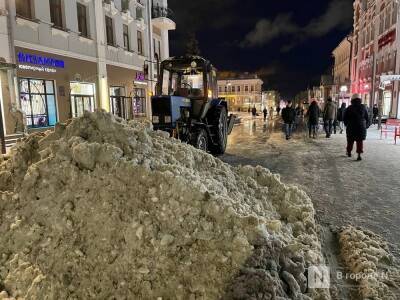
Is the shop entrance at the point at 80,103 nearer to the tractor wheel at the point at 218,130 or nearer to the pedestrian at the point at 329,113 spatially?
the tractor wheel at the point at 218,130

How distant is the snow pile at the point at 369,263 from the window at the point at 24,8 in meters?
13.7

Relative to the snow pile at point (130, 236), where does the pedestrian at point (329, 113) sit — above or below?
above

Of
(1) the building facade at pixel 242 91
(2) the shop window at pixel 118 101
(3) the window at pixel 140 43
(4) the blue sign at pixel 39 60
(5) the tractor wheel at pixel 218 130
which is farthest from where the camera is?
(1) the building facade at pixel 242 91

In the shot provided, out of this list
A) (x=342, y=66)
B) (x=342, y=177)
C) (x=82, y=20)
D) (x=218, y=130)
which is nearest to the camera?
(x=342, y=177)

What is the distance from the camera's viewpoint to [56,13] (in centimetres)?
1463

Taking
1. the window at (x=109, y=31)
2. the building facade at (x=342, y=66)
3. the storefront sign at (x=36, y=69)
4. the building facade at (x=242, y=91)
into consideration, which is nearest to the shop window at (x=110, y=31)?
the window at (x=109, y=31)

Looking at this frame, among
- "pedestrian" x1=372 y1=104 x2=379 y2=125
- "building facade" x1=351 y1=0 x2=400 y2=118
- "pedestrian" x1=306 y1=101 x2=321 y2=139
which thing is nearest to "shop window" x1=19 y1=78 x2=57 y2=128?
"pedestrian" x1=306 y1=101 x2=321 y2=139

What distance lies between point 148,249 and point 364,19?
41647 mm

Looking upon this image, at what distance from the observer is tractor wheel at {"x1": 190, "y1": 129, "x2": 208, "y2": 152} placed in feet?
29.5

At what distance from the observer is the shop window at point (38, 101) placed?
12.9 meters

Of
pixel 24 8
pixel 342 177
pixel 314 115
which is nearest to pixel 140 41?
pixel 24 8

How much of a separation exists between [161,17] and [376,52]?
21381 millimetres

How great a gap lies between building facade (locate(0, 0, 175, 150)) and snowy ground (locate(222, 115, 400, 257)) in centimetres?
444

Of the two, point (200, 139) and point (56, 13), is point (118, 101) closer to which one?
point (56, 13)
